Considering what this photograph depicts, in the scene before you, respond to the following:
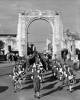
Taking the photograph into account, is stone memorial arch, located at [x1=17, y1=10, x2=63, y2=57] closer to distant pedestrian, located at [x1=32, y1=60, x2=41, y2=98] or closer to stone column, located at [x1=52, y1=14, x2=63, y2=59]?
stone column, located at [x1=52, y1=14, x2=63, y2=59]

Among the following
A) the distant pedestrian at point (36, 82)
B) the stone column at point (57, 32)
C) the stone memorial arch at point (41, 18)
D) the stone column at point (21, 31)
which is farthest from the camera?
the stone column at point (57, 32)

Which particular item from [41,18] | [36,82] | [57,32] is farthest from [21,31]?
[36,82]

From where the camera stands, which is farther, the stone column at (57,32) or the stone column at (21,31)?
the stone column at (57,32)

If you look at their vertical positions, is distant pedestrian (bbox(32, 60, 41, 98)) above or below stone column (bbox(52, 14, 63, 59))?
below

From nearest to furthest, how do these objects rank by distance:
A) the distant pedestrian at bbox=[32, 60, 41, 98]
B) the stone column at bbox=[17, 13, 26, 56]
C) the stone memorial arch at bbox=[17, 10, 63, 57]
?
1. the distant pedestrian at bbox=[32, 60, 41, 98]
2. the stone column at bbox=[17, 13, 26, 56]
3. the stone memorial arch at bbox=[17, 10, 63, 57]

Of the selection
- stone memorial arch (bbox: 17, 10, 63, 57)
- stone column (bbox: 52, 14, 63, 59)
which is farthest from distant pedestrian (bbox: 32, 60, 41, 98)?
stone column (bbox: 52, 14, 63, 59)

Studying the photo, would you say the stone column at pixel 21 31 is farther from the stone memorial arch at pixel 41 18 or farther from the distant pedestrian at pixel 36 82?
the distant pedestrian at pixel 36 82

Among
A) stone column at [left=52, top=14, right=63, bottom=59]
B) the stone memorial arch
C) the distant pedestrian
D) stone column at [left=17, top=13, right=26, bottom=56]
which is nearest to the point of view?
the distant pedestrian

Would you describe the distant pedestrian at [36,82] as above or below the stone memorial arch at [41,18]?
below

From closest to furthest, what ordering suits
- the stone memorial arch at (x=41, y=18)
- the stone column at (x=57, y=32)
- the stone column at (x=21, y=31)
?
the stone column at (x=21, y=31) < the stone memorial arch at (x=41, y=18) < the stone column at (x=57, y=32)

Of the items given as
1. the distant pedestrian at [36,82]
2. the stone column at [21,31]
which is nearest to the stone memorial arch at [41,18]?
the stone column at [21,31]

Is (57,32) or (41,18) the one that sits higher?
(41,18)

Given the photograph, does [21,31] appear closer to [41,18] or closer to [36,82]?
[41,18]

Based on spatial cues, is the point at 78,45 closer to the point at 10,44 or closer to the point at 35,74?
the point at 10,44
